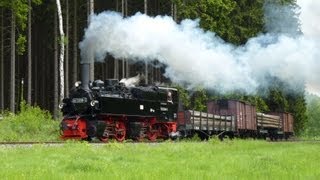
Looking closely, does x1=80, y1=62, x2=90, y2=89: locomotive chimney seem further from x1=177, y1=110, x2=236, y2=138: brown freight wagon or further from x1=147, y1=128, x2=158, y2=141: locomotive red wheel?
x1=177, y1=110, x2=236, y2=138: brown freight wagon

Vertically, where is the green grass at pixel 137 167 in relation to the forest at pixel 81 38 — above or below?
below

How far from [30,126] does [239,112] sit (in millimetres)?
15304

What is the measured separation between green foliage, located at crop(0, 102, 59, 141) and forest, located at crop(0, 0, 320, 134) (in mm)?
5478

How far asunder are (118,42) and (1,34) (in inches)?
684

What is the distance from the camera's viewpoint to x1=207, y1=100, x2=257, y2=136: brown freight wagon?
38.4m

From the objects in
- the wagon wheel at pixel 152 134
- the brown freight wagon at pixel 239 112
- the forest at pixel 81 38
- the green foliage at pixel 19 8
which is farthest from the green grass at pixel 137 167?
the brown freight wagon at pixel 239 112

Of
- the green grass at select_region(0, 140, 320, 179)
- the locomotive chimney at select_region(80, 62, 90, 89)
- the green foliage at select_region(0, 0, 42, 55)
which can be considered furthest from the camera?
the green foliage at select_region(0, 0, 42, 55)

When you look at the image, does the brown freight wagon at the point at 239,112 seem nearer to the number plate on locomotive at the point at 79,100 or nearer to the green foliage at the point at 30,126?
the green foliage at the point at 30,126

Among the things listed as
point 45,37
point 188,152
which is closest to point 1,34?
point 45,37

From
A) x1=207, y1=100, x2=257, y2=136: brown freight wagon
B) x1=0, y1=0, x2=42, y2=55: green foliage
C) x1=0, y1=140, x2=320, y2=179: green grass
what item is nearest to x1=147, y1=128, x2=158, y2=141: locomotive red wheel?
x1=207, y1=100, x2=257, y2=136: brown freight wagon

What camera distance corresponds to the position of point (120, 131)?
1089 inches

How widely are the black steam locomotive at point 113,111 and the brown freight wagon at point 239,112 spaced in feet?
28.9

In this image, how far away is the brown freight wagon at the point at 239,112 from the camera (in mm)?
38406

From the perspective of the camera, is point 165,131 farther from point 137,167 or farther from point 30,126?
point 137,167
